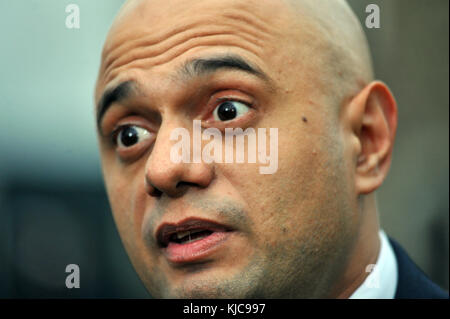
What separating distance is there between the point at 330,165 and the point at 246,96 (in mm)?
436

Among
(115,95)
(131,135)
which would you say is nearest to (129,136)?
(131,135)

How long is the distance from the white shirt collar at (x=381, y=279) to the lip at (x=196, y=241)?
0.72 metres

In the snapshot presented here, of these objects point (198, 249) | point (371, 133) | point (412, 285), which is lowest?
point (412, 285)

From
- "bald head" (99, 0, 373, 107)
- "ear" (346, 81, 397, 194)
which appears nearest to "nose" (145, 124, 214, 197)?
"bald head" (99, 0, 373, 107)

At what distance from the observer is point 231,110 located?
226 centimetres

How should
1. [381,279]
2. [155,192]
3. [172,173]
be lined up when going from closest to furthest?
[172,173]
[155,192]
[381,279]

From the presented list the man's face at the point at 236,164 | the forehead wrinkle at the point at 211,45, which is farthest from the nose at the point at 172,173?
the forehead wrinkle at the point at 211,45

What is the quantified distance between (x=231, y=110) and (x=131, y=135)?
486 mm

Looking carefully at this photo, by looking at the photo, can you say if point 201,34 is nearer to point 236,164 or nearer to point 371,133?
point 236,164

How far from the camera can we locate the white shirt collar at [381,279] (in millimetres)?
2496

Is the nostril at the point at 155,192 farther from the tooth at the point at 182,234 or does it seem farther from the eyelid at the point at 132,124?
the eyelid at the point at 132,124

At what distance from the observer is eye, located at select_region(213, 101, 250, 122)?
7.41ft
